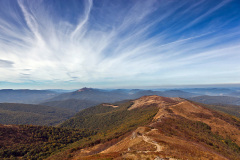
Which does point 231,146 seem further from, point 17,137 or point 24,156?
point 17,137

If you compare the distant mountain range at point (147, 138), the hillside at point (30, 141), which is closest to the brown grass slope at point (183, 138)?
the distant mountain range at point (147, 138)

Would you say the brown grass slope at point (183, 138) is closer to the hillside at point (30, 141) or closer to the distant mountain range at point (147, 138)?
the distant mountain range at point (147, 138)

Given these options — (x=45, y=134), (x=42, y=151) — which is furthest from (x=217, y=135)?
(x=45, y=134)

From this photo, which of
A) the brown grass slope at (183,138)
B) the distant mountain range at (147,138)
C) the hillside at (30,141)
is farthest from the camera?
the hillside at (30,141)

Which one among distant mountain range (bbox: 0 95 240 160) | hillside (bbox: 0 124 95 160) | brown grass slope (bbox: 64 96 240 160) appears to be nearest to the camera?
brown grass slope (bbox: 64 96 240 160)

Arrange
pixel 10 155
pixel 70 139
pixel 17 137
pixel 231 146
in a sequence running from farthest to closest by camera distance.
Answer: pixel 70 139, pixel 17 137, pixel 10 155, pixel 231 146

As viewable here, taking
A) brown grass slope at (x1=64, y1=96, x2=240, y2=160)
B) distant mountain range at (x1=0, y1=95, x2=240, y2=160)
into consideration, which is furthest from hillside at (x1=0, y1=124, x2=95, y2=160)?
brown grass slope at (x1=64, y1=96, x2=240, y2=160)

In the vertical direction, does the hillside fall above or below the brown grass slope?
below

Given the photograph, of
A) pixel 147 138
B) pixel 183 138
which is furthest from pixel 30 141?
pixel 183 138

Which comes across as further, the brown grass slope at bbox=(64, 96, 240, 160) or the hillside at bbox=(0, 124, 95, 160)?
the hillside at bbox=(0, 124, 95, 160)

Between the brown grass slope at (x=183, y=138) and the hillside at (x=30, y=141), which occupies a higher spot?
the brown grass slope at (x=183, y=138)

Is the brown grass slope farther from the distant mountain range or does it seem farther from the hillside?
the hillside
